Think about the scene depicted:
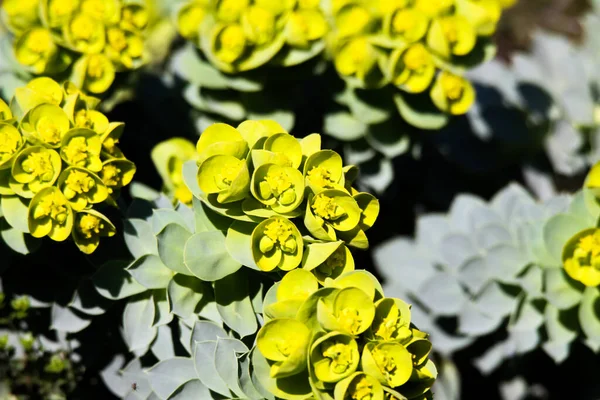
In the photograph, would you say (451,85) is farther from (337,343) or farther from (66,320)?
(66,320)

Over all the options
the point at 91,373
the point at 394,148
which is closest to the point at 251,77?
the point at 394,148

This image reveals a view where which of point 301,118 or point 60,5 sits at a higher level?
point 60,5

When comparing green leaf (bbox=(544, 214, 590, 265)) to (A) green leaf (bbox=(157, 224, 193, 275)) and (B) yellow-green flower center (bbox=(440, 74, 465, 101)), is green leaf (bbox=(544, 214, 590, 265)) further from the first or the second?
(A) green leaf (bbox=(157, 224, 193, 275))

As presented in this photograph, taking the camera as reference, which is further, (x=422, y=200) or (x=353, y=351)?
(x=422, y=200)

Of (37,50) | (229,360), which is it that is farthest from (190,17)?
(229,360)

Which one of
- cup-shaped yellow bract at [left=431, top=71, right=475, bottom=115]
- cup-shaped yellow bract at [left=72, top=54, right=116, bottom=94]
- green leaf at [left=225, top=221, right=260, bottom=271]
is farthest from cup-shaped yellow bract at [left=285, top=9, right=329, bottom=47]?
green leaf at [left=225, top=221, right=260, bottom=271]

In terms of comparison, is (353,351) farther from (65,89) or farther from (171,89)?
(171,89)

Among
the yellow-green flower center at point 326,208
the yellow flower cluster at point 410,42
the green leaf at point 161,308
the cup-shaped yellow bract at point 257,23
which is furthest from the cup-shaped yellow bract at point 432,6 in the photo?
the green leaf at point 161,308
